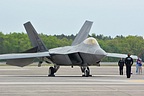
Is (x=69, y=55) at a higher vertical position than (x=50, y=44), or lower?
lower

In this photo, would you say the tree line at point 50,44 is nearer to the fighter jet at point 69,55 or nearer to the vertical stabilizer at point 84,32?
the vertical stabilizer at point 84,32

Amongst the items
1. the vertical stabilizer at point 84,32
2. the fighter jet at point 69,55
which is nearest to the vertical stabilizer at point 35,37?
the fighter jet at point 69,55

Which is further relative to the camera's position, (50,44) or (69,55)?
(50,44)

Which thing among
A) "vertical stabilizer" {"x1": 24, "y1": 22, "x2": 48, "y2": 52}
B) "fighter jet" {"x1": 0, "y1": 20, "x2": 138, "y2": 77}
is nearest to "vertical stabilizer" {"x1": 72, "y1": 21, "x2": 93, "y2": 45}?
"fighter jet" {"x1": 0, "y1": 20, "x2": 138, "y2": 77}

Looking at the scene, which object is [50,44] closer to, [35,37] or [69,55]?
[35,37]

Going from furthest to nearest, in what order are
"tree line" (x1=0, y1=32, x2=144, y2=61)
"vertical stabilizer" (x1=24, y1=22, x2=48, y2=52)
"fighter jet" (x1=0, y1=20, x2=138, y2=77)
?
"tree line" (x1=0, y1=32, x2=144, y2=61) < "vertical stabilizer" (x1=24, y1=22, x2=48, y2=52) < "fighter jet" (x1=0, y1=20, x2=138, y2=77)

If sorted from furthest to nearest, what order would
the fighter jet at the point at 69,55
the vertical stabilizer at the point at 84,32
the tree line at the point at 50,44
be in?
the tree line at the point at 50,44, the vertical stabilizer at the point at 84,32, the fighter jet at the point at 69,55

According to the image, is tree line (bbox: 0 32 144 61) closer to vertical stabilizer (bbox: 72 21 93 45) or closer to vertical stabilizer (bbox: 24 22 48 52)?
vertical stabilizer (bbox: 72 21 93 45)

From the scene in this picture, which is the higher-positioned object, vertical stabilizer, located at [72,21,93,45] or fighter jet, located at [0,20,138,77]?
vertical stabilizer, located at [72,21,93,45]

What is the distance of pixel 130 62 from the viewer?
27109mm

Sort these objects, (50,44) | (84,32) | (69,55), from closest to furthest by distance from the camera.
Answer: (69,55) → (84,32) → (50,44)

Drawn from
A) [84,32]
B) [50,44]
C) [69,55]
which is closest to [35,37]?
[84,32]

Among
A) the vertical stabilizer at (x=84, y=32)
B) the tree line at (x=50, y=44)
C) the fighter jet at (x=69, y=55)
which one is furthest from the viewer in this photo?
the tree line at (x=50, y=44)
